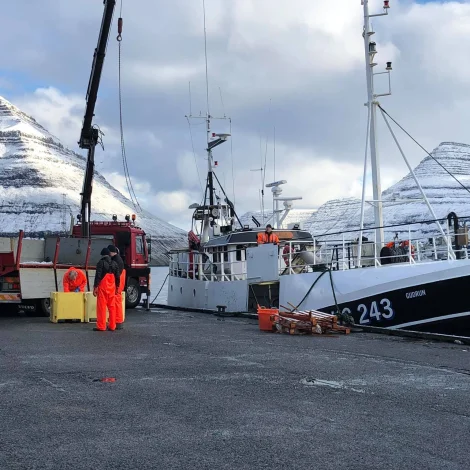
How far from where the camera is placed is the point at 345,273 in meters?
14.9

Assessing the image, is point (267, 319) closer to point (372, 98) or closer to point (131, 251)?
point (372, 98)

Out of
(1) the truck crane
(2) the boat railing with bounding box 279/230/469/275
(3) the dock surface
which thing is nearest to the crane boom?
(1) the truck crane

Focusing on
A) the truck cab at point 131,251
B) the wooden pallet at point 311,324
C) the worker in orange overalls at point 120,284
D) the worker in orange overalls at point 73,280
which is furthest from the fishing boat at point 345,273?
the worker in orange overalls at point 73,280

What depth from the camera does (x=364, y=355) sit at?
32.6ft

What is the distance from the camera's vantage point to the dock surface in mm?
4680

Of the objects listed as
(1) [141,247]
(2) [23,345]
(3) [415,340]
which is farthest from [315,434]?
(1) [141,247]

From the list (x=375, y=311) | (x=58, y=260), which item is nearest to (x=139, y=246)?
(x=58, y=260)

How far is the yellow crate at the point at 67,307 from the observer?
A: 15.3 m

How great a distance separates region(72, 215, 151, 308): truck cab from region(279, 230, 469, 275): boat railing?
16.0 ft

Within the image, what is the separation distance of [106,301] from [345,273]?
5010 mm

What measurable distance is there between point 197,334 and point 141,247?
10260 mm

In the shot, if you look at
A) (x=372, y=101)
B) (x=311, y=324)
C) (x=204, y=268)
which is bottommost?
(x=311, y=324)

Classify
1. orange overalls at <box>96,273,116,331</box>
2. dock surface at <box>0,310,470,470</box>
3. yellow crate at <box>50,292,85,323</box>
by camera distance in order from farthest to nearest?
1. yellow crate at <box>50,292,85,323</box>
2. orange overalls at <box>96,273,116,331</box>
3. dock surface at <box>0,310,470,470</box>

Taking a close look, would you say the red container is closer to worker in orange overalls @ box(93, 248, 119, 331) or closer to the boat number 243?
the boat number 243
